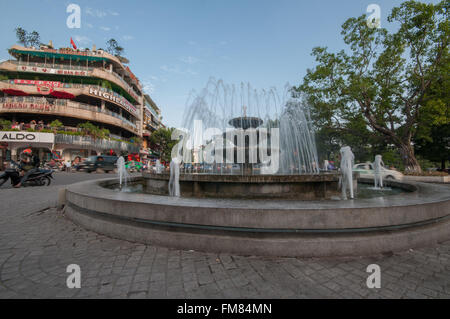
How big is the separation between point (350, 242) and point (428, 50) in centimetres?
2425

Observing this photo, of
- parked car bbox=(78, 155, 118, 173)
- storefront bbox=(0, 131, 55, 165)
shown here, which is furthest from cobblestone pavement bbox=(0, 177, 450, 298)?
storefront bbox=(0, 131, 55, 165)

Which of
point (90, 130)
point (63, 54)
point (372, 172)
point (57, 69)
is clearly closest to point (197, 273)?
point (372, 172)

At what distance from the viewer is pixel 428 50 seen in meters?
17.2

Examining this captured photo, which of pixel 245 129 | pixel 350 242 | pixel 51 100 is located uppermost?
pixel 51 100

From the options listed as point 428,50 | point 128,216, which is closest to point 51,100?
point 128,216

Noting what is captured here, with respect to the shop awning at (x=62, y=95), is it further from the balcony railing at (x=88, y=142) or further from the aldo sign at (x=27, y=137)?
the aldo sign at (x=27, y=137)

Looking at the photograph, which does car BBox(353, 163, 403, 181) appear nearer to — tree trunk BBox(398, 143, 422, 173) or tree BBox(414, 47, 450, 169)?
tree BBox(414, 47, 450, 169)

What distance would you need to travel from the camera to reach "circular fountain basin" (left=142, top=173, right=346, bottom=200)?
489 cm

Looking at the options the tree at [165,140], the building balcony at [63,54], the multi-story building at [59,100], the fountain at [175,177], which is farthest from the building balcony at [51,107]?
the fountain at [175,177]

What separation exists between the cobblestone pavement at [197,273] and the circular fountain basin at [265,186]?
2.23 m

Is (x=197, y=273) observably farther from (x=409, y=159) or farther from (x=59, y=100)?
(x=59, y=100)

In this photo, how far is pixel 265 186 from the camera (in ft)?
16.3
